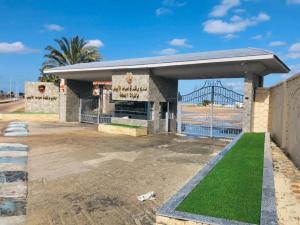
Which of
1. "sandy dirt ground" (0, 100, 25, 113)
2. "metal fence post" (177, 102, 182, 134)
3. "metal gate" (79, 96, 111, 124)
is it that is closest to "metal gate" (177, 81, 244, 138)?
"metal fence post" (177, 102, 182, 134)

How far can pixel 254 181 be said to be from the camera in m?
6.00

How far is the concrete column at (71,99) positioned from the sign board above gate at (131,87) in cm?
671

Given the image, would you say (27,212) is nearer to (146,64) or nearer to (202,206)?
(202,206)

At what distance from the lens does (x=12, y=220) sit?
17.1ft

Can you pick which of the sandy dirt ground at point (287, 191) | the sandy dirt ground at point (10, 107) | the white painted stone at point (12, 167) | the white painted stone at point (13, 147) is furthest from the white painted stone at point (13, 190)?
the sandy dirt ground at point (10, 107)

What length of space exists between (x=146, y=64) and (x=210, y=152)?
6.91m

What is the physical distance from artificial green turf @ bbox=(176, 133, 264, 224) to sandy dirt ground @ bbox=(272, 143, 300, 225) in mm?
404

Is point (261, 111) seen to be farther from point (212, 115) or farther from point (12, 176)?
point (12, 176)

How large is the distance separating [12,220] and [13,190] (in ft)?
5.54

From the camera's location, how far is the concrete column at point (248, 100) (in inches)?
559

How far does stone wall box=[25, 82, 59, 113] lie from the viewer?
25.9m

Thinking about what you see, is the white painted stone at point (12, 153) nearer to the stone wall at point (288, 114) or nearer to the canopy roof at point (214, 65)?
the canopy roof at point (214, 65)

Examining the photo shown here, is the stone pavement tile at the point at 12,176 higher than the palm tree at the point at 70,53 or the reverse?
the reverse

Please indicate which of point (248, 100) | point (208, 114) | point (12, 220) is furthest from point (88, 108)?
point (12, 220)
